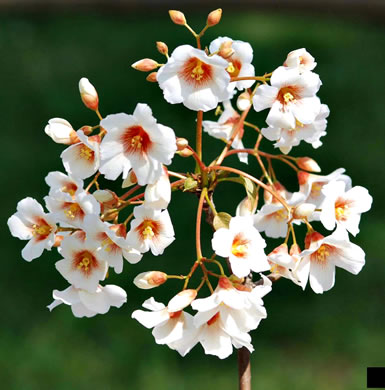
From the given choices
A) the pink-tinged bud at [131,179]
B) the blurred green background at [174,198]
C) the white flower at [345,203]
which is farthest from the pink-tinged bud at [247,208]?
the blurred green background at [174,198]

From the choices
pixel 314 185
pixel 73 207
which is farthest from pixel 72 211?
pixel 314 185

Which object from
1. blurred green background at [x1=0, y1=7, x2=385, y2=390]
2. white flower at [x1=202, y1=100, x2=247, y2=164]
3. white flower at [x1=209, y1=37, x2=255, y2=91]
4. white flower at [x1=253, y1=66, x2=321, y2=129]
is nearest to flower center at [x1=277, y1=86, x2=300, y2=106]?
white flower at [x1=253, y1=66, x2=321, y2=129]

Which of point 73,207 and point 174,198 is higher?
point 174,198

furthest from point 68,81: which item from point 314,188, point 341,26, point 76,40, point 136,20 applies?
point 314,188

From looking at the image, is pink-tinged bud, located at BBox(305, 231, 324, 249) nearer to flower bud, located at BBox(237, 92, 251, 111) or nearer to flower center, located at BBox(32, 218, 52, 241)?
flower bud, located at BBox(237, 92, 251, 111)

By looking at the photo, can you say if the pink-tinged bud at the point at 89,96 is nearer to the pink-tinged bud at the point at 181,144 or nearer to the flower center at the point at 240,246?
the pink-tinged bud at the point at 181,144

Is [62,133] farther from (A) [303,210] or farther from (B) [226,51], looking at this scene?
(A) [303,210]
